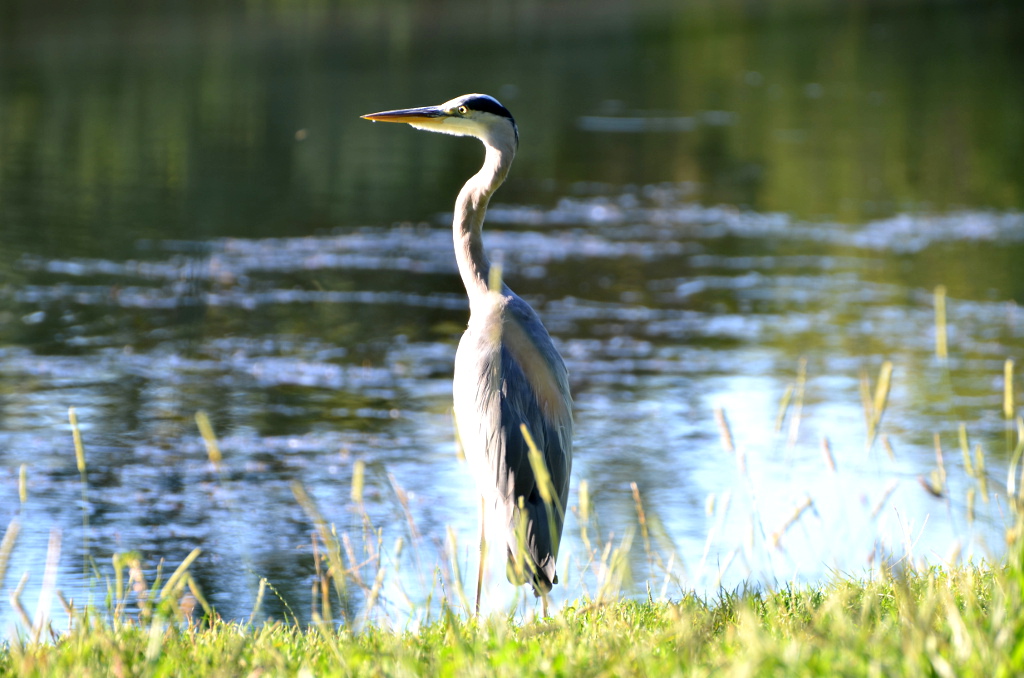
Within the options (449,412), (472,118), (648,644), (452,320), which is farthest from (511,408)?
(452,320)

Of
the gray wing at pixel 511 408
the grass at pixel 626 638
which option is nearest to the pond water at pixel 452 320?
the grass at pixel 626 638

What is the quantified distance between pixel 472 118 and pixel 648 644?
265 centimetres

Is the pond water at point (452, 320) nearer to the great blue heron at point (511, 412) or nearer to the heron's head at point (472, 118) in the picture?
the great blue heron at point (511, 412)

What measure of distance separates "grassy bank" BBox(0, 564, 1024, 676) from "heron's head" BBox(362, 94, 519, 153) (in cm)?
208

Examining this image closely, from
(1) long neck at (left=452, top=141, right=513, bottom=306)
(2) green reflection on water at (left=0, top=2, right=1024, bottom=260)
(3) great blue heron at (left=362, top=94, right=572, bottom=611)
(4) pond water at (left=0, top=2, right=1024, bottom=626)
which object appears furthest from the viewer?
(2) green reflection on water at (left=0, top=2, right=1024, bottom=260)

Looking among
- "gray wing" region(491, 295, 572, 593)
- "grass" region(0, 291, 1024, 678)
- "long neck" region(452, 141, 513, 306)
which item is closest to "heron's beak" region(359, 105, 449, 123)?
"long neck" region(452, 141, 513, 306)

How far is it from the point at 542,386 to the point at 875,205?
457 inches

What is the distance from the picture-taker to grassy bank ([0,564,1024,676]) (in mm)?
2648

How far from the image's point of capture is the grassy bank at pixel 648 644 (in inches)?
104

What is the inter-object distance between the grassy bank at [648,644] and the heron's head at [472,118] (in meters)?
2.08

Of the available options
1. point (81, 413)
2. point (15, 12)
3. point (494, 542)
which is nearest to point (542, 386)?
point (494, 542)

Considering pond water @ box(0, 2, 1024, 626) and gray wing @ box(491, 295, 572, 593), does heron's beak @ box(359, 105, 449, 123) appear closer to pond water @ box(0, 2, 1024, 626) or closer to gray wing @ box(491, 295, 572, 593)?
gray wing @ box(491, 295, 572, 593)

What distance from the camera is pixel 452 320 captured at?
9875 mm

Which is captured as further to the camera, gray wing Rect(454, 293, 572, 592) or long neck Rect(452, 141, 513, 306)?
long neck Rect(452, 141, 513, 306)
